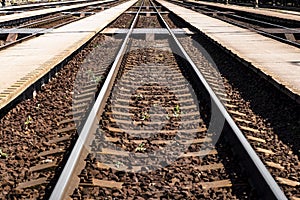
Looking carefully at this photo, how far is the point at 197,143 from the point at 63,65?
6082mm

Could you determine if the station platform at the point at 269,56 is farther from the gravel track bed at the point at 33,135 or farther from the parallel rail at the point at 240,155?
the gravel track bed at the point at 33,135

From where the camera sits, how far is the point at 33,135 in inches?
229

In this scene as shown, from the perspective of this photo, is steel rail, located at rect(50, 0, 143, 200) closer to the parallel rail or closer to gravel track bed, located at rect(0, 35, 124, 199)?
the parallel rail

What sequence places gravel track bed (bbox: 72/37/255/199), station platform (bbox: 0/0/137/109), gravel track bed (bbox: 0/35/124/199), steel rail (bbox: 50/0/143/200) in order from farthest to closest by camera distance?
station platform (bbox: 0/0/137/109) < gravel track bed (bbox: 0/35/124/199) < gravel track bed (bbox: 72/37/255/199) < steel rail (bbox: 50/0/143/200)

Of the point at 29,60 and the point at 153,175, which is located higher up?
the point at 29,60

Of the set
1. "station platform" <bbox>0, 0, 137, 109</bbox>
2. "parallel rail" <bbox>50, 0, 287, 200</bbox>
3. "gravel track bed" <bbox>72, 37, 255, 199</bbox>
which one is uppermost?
"station platform" <bbox>0, 0, 137, 109</bbox>

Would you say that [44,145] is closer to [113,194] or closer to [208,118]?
[113,194]

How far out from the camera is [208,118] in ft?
20.2

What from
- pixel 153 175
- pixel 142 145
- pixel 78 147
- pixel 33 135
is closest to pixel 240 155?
pixel 153 175

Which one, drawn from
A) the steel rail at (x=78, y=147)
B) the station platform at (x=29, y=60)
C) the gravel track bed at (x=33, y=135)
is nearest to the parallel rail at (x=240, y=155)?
the steel rail at (x=78, y=147)

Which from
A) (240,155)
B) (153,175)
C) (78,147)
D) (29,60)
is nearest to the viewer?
(153,175)

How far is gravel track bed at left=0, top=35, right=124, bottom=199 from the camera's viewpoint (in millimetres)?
4338

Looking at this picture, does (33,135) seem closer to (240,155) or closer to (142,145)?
(142,145)

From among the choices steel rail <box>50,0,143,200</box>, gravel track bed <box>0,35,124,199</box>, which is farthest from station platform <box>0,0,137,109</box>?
steel rail <box>50,0,143,200</box>
